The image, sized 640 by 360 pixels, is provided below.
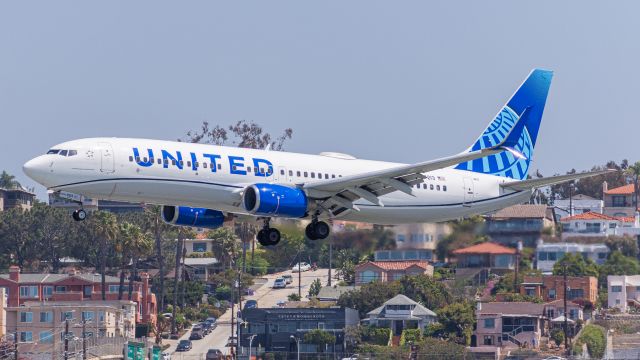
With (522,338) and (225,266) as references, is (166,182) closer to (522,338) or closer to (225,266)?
(522,338)

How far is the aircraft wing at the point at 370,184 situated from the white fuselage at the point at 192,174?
109 cm

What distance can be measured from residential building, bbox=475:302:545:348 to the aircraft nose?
7338 centimetres

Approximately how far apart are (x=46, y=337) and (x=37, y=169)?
215 feet

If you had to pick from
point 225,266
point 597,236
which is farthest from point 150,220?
point 597,236

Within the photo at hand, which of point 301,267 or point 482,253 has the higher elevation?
point 482,253

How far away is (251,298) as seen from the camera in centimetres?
15875

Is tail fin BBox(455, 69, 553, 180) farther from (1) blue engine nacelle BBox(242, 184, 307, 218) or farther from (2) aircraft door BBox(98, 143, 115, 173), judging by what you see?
(2) aircraft door BBox(98, 143, 115, 173)

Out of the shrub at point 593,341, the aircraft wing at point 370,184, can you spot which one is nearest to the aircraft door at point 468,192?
the aircraft wing at point 370,184

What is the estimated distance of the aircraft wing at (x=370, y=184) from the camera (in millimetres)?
62384

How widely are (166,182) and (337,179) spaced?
7.63 metres

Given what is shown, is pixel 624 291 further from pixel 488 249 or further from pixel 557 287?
pixel 488 249

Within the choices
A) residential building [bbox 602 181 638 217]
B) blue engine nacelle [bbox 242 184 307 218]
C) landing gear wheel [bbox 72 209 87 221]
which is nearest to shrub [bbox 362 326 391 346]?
residential building [bbox 602 181 638 217]

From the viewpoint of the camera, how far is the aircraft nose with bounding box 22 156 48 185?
2356 inches

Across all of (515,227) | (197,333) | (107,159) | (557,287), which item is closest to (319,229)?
(107,159)
